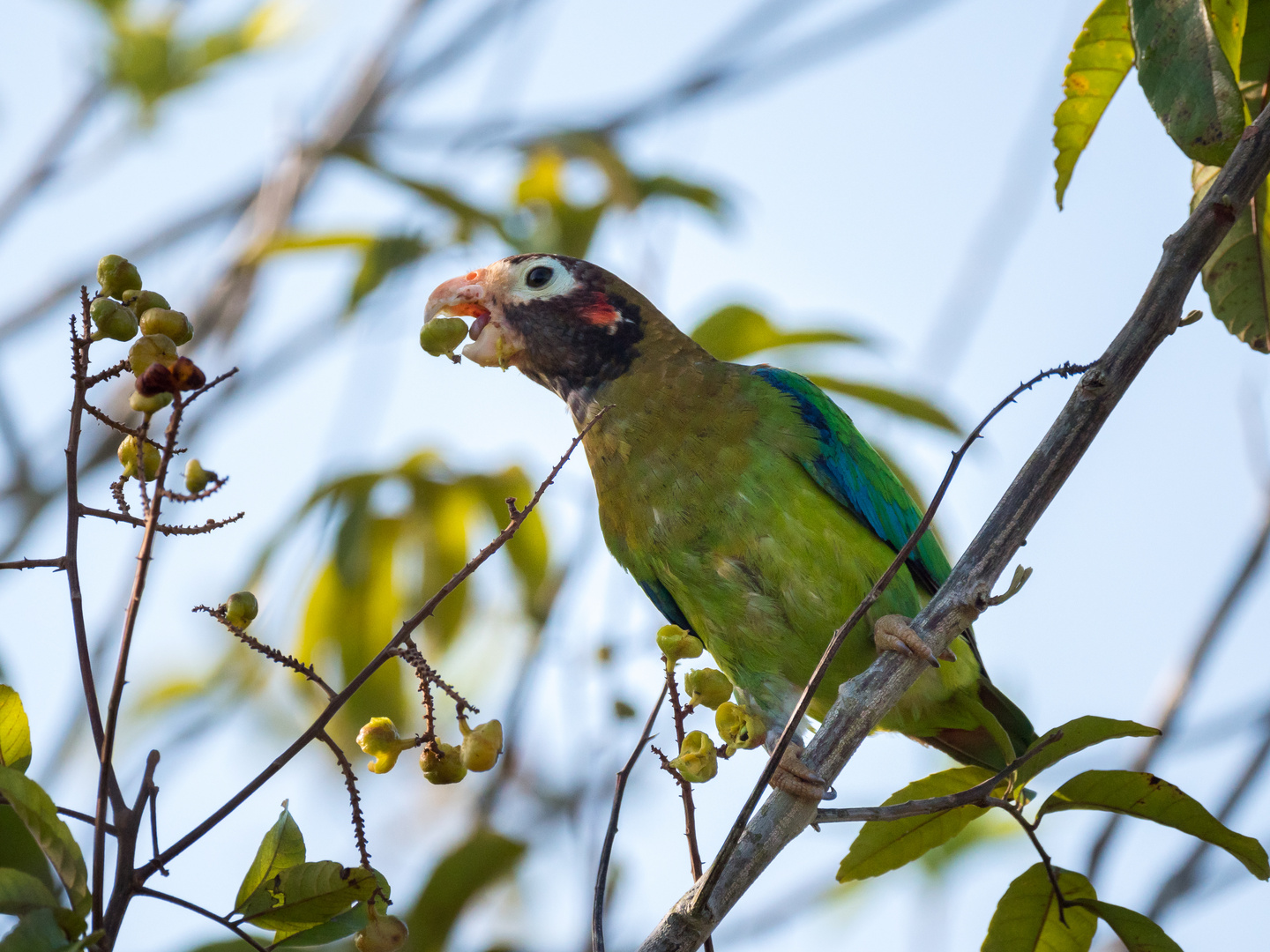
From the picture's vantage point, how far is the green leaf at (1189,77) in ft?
6.70

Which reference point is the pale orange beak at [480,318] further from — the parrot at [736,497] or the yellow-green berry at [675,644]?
the yellow-green berry at [675,644]

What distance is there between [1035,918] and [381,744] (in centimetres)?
120

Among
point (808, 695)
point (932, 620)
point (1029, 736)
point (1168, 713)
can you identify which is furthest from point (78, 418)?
point (1168, 713)

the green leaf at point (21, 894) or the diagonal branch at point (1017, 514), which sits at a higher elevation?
the diagonal branch at point (1017, 514)

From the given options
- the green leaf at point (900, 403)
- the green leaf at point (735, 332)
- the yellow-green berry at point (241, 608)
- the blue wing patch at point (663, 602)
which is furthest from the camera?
the green leaf at point (735, 332)

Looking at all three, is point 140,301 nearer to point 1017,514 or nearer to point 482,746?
point 482,746

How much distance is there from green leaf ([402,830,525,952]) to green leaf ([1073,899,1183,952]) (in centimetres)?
147

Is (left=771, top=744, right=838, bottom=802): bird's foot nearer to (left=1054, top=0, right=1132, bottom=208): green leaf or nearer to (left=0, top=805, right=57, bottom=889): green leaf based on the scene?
(left=0, top=805, right=57, bottom=889): green leaf

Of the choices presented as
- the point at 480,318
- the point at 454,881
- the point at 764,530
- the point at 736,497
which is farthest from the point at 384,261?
the point at 454,881

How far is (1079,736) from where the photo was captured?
198 cm

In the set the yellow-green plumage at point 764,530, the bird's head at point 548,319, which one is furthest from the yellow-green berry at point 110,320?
the bird's head at point 548,319

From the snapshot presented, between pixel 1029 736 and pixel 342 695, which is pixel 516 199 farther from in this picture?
→ pixel 342 695

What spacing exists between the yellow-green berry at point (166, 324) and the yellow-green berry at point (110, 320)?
0.02 meters

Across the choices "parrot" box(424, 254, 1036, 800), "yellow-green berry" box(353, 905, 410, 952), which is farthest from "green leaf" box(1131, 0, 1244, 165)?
"yellow-green berry" box(353, 905, 410, 952)
